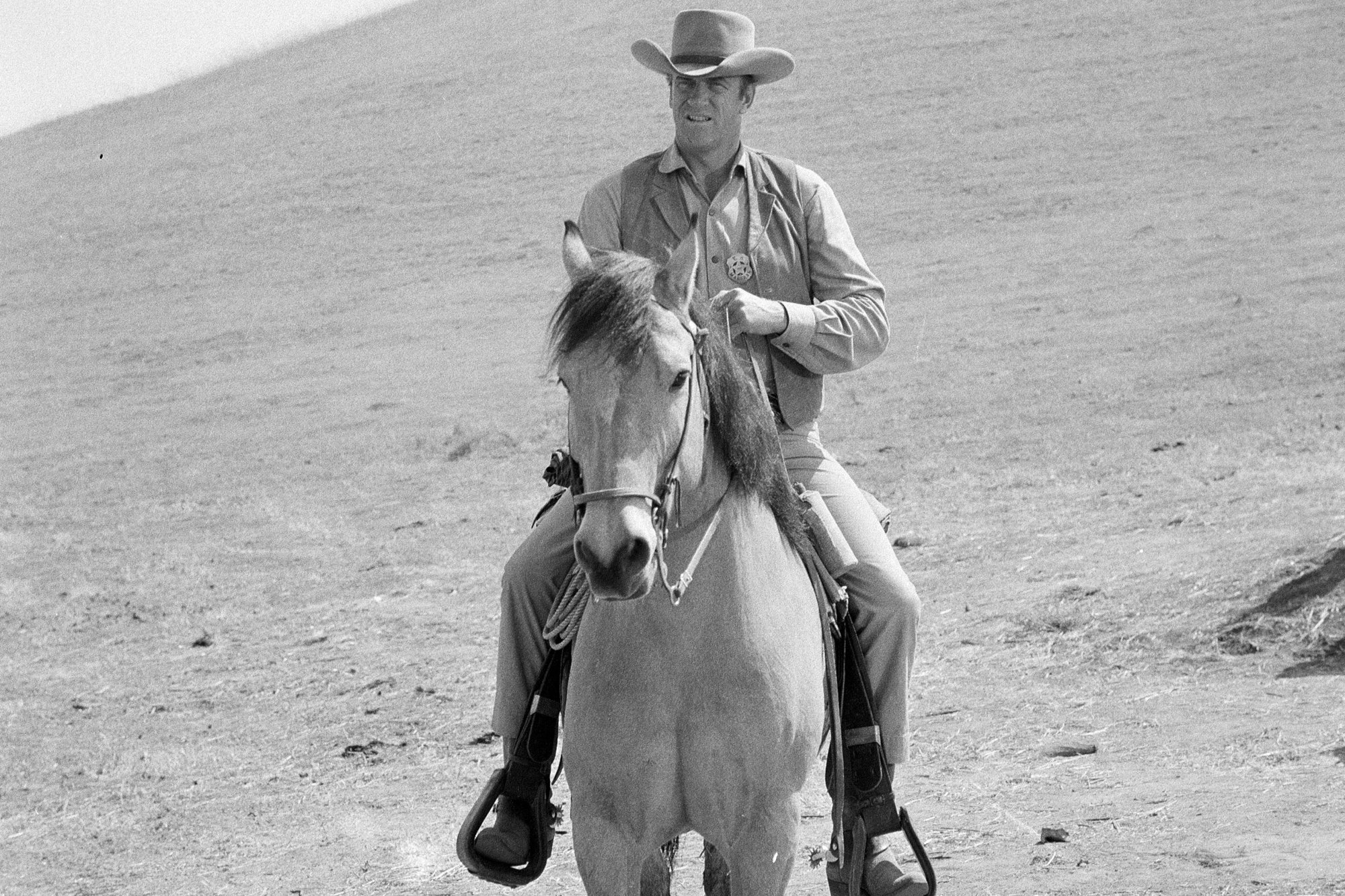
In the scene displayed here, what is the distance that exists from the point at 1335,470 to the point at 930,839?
693 cm

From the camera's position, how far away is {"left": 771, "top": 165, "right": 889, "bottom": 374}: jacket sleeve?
4121mm

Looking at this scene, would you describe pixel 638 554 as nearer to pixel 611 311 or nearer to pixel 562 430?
pixel 611 311

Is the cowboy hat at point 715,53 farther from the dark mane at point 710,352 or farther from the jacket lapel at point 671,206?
the dark mane at point 710,352

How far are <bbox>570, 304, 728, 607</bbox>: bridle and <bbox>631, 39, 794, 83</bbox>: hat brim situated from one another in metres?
1.12

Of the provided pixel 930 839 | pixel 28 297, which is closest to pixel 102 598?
pixel 930 839

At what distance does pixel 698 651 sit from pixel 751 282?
1183mm

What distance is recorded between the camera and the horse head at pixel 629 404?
10.0ft

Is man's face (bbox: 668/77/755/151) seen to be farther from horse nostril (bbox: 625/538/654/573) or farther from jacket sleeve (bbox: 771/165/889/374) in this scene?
horse nostril (bbox: 625/538/654/573)

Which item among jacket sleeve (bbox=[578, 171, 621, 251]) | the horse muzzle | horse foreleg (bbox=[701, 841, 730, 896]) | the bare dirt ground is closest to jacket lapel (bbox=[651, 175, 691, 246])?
jacket sleeve (bbox=[578, 171, 621, 251])

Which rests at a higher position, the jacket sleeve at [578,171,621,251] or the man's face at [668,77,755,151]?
the man's face at [668,77,755,151]

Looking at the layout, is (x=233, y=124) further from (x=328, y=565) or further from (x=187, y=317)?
(x=328, y=565)

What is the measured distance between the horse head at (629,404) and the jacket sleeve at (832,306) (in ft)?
2.18

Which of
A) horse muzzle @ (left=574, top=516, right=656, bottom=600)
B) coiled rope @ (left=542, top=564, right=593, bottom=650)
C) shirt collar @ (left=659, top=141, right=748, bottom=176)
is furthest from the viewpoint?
shirt collar @ (left=659, top=141, right=748, bottom=176)

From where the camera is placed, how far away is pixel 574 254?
3.61 metres
